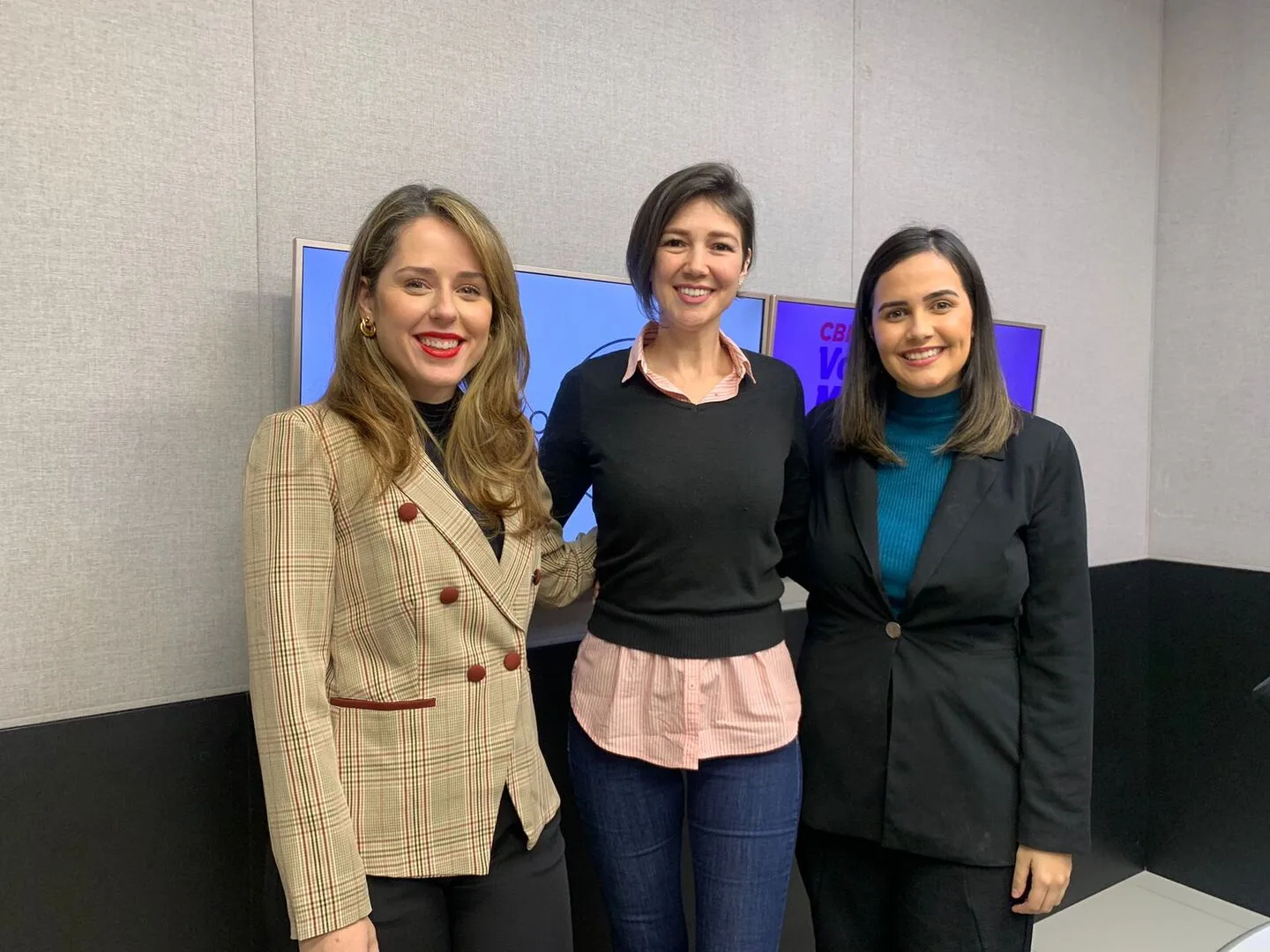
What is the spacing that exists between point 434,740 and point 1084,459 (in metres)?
2.79

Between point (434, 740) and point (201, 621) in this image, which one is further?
point (201, 621)

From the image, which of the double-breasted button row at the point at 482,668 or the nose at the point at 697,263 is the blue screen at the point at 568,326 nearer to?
the nose at the point at 697,263

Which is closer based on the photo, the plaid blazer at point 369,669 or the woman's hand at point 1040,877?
the plaid blazer at point 369,669

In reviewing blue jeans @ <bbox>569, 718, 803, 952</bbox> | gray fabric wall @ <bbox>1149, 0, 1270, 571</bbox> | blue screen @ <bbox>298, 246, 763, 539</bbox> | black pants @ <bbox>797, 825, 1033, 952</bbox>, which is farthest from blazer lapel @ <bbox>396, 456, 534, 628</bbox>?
gray fabric wall @ <bbox>1149, 0, 1270, 571</bbox>

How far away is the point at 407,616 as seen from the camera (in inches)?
47.8

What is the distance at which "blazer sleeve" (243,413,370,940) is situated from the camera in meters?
1.12

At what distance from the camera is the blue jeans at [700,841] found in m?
1.47

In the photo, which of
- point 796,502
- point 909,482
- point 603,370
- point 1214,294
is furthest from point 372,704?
point 1214,294

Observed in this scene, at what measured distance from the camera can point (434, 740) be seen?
123 cm

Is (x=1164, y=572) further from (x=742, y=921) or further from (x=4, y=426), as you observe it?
(x=4, y=426)

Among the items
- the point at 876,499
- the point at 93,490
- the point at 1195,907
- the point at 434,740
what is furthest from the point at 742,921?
the point at 1195,907

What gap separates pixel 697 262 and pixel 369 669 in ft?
2.62

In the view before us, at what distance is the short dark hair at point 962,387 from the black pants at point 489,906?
857 millimetres

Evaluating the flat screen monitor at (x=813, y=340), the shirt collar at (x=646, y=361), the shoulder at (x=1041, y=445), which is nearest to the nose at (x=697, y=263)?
the shirt collar at (x=646, y=361)
